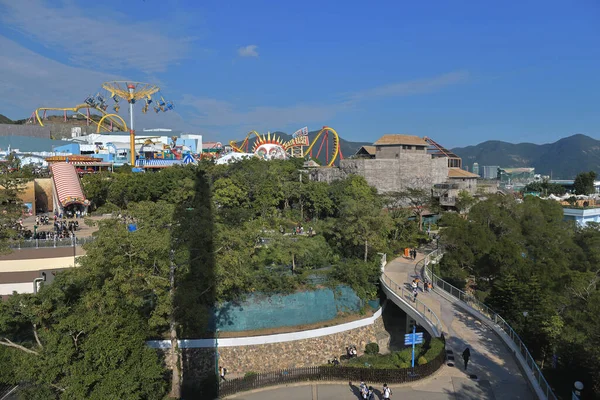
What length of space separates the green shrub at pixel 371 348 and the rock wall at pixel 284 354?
1.72ft

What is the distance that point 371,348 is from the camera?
21.0m

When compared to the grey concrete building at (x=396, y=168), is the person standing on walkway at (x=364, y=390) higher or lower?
lower

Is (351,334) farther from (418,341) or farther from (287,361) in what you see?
(418,341)

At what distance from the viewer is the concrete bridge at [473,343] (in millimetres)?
13570

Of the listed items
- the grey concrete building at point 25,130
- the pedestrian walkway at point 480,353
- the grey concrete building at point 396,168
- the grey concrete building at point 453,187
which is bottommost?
the pedestrian walkway at point 480,353

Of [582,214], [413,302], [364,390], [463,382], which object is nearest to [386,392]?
[364,390]

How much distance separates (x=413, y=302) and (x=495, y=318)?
3.93 meters

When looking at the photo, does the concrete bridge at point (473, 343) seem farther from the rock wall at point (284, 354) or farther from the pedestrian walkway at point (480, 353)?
the rock wall at point (284, 354)

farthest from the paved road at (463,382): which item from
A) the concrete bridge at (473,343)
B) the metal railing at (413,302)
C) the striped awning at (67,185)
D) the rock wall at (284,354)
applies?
the striped awning at (67,185)

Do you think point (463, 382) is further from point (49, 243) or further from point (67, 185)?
point (67, 185)

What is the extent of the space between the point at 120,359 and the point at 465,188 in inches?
1712

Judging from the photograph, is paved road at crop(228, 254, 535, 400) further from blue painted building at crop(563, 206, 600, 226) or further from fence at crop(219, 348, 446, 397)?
blue painted building at crop(563, 206, 600, 226)

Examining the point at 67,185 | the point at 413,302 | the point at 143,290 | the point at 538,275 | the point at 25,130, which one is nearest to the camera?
the point at 143,290

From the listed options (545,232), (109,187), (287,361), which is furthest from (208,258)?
(109,187)
